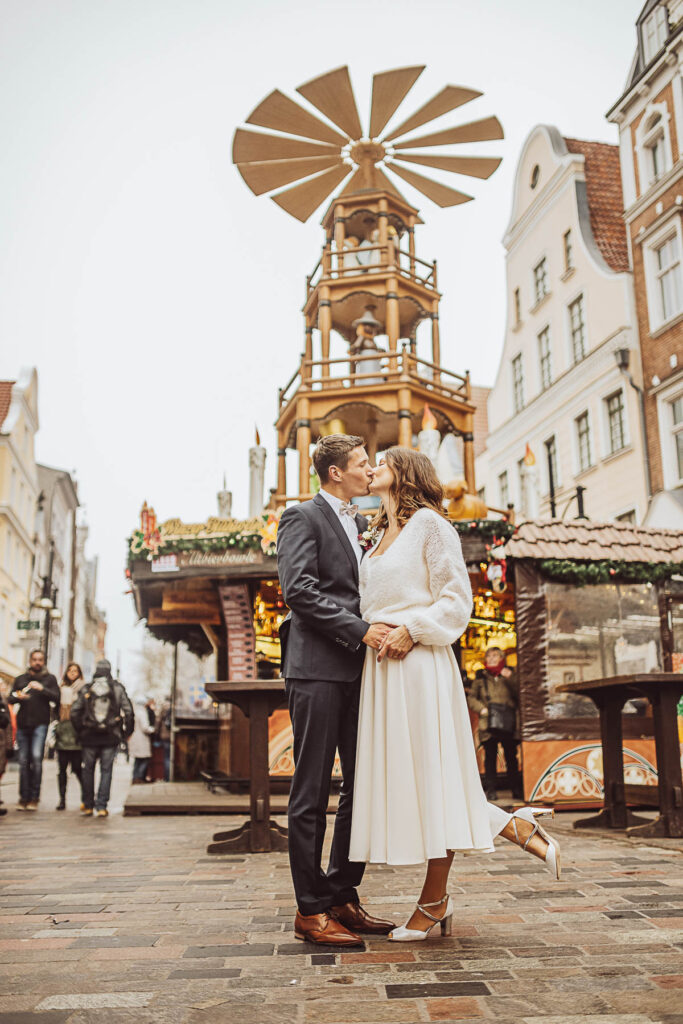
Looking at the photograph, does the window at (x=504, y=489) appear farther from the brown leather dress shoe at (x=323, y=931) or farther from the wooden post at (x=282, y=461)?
the brown leather dress shoe at (x=323, y=931)

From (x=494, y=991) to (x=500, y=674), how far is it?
957 cm

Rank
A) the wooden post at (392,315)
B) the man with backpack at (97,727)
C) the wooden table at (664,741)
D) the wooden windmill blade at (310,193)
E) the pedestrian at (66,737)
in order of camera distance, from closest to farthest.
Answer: the wooden table at (664,741) → the man with backpack at (97,727) → the pedestrian at (66,737) → the wooden post at (392,315) → the wooden windmill blade at (310,193)

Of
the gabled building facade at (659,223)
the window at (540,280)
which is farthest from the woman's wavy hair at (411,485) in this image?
the window at (540,280)

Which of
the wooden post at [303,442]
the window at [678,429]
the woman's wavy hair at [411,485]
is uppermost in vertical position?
the window at [678,429]

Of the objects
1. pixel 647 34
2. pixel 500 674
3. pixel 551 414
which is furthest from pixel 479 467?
pixel 500 674

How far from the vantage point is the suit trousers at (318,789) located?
12.4 feet

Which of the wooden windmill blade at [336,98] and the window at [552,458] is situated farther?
the window at [552,458]

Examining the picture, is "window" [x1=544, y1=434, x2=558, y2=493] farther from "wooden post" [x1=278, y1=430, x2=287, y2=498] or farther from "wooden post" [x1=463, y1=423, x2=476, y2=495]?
"wooden post" [x1=278, y1=430, x2=287, y2=498]

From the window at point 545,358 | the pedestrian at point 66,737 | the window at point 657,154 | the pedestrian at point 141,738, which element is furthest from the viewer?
the window at point 545,358

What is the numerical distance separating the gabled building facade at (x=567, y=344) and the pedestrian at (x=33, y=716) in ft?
38.5

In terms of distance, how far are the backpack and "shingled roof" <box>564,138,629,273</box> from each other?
17.6 meters

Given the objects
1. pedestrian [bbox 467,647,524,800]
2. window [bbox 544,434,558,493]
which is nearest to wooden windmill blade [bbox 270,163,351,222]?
Answer: pedestrian [bbox 467,647,524,800]

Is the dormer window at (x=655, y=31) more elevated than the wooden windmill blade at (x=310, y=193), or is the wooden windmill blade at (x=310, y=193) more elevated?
the dormer window at (x=655, y=31)

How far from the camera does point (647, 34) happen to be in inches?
880
